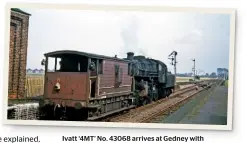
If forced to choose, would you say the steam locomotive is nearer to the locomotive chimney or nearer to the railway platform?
the locomotive chimney

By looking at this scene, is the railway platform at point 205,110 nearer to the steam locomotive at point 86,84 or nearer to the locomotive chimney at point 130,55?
the steam locomotive at point 86,84

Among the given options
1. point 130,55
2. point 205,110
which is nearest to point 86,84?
point 130,55

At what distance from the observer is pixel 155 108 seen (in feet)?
12.3

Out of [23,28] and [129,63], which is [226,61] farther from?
[23,28]

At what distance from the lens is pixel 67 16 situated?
3633mm

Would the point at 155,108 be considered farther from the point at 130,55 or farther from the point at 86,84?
the point at 86,84

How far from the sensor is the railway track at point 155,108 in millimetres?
3662

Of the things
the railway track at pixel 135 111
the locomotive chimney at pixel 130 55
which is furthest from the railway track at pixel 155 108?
the locomotive chimney at pixel 130 55

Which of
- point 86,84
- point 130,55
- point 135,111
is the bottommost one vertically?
Answer: point 135,111

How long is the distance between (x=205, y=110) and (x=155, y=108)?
1.38 ft

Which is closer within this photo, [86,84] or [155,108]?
[86,84]

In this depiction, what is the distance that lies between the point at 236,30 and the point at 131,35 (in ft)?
2.81

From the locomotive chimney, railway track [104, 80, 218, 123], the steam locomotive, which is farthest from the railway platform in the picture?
the locomotive chimney

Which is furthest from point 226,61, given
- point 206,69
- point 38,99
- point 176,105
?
point 38,99
